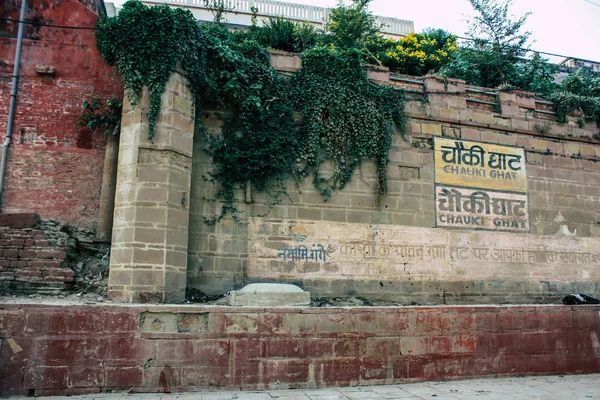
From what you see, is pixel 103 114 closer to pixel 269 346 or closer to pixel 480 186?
pixel 269 346

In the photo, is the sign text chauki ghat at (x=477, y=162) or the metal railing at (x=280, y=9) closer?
the sign text chauki ghat at (x=477, y=162)

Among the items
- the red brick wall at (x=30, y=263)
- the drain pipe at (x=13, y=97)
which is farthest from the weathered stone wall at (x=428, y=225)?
the drain pipe at (x=13, y=97)

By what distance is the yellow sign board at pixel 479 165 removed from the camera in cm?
1138

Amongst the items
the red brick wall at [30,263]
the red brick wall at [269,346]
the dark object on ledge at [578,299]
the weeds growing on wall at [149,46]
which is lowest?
the red brick wall at [269,346]

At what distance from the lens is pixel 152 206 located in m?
8.45

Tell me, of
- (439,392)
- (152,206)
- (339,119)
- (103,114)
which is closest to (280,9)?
(339,119)

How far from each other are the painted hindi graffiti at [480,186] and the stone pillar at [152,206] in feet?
19.1

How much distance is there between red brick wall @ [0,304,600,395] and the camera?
20.7 ft

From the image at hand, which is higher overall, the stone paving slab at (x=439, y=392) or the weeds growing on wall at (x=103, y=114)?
the weeds growing on wall at (x=103, y=114)

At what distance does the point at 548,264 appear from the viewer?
1174 centimetres

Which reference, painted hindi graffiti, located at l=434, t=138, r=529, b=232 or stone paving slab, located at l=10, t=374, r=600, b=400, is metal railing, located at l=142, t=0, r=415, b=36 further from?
stone paving slab, located at l=10, t=374, r=600, b=400

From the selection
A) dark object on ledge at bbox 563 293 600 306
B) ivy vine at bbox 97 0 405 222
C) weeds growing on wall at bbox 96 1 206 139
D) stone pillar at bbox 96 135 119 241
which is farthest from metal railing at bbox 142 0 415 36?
dark object on ledge at bbox 563 293 600 306

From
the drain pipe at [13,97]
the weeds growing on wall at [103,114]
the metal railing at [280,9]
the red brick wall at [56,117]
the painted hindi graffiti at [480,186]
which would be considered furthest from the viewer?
the metal railing at [280,9]

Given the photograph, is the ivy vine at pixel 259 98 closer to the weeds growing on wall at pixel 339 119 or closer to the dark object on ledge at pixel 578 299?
the weeds growing on wall at pixel 339 119
